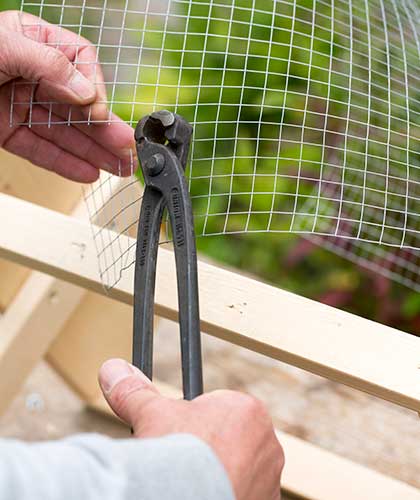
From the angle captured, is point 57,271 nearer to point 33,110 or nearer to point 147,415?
point 33,110

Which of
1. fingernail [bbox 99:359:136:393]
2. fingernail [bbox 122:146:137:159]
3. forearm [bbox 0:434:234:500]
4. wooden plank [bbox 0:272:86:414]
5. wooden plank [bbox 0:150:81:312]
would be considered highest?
forearm [bbox 0:434:234:500]

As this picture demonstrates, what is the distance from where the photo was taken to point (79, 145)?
0.77 metres

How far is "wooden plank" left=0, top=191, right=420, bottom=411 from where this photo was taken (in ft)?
1.89

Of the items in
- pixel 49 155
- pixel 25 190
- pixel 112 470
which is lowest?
pixel 25 190

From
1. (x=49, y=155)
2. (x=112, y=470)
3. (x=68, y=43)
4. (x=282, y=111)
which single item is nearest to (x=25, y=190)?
(x=49, y=155)

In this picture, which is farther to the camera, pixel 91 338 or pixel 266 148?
pixel 266 148

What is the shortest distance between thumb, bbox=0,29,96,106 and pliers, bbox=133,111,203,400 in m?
0.12

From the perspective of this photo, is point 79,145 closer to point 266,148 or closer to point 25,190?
point 25,190

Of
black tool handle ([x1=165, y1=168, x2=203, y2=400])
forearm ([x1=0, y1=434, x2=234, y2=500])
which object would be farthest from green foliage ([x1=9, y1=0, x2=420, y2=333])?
forearm ([x1=0, y1=434, x2=234, y2=500])

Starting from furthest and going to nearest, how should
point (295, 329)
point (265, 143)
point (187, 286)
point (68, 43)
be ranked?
point (265, 143)
point (68, 43)
point (295, 329)
point (187, 286)

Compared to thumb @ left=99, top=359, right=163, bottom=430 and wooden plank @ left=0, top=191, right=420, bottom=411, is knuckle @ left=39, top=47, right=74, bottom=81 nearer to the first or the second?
wooden plank @ left=0, top=191, right=420, bottom=411

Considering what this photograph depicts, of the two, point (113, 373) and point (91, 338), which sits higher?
point (113, 373)

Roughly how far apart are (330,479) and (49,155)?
48cm

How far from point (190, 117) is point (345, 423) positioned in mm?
626
